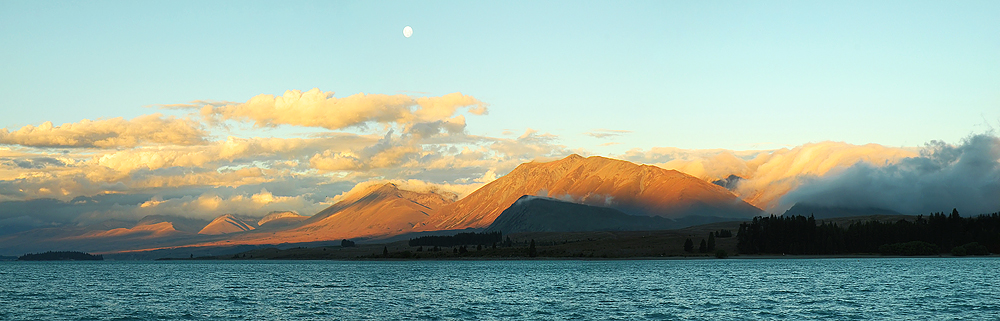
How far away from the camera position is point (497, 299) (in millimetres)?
124188

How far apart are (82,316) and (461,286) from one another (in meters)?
72.6

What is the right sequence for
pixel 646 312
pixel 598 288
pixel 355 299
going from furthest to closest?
pixel 598 288
pixel 355 299
pixel 646 312

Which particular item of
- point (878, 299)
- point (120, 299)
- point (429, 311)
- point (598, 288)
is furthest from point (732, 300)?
→ point (120, 299)

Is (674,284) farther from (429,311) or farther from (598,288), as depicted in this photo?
(429,311)

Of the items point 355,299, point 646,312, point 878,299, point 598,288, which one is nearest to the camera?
point 646,312

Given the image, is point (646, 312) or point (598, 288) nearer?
point (646, 312)

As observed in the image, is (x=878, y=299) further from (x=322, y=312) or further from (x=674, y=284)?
(x=322, y=312)

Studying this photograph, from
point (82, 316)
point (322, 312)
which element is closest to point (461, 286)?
point (322, 312)

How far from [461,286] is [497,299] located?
3468 centimetres

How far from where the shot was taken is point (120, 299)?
13325 centimetres

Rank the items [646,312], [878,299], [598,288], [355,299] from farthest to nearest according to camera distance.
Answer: [598,288] < [355,299] < [878,299] < [646,312]

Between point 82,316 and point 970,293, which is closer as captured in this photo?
point 82,316

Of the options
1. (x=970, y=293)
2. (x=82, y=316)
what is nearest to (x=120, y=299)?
(x=82, y=316)

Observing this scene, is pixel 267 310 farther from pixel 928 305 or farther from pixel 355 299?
pixel 928 305
